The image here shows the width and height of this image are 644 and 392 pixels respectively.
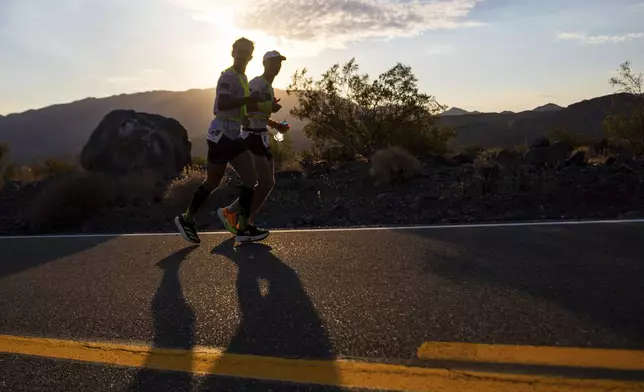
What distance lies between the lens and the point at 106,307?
12.6ft

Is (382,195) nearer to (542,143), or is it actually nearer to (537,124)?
(542,143)

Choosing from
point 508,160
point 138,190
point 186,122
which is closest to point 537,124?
point 508,160

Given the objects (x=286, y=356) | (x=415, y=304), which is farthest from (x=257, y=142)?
(x=286, y=356)

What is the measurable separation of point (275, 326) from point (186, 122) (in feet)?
560

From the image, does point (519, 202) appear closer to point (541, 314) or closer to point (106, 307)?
point (541, 314)

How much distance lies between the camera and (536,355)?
2.46 meters

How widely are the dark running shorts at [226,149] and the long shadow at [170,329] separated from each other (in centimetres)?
123

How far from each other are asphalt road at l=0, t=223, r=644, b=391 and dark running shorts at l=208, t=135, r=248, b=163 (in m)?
0.88

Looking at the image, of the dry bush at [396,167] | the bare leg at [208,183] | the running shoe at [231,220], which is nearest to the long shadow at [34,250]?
the bare leg at [208,183]

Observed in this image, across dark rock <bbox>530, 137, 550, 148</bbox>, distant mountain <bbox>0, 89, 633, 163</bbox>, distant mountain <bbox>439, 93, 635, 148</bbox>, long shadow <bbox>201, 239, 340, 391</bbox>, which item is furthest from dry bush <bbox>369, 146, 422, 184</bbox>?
distant mountain <bbox>439, 93, 635, 148</bbox>

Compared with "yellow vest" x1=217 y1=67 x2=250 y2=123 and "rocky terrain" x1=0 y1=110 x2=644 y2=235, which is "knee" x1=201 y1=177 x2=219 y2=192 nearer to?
"yellow vest" x1=217 y1=67 x2=250 y2=123

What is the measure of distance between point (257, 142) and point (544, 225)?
2.97m

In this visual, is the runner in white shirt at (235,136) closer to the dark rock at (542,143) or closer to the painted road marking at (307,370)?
the painted road marking at (307,370)

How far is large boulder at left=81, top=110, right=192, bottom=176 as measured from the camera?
16828 mm
